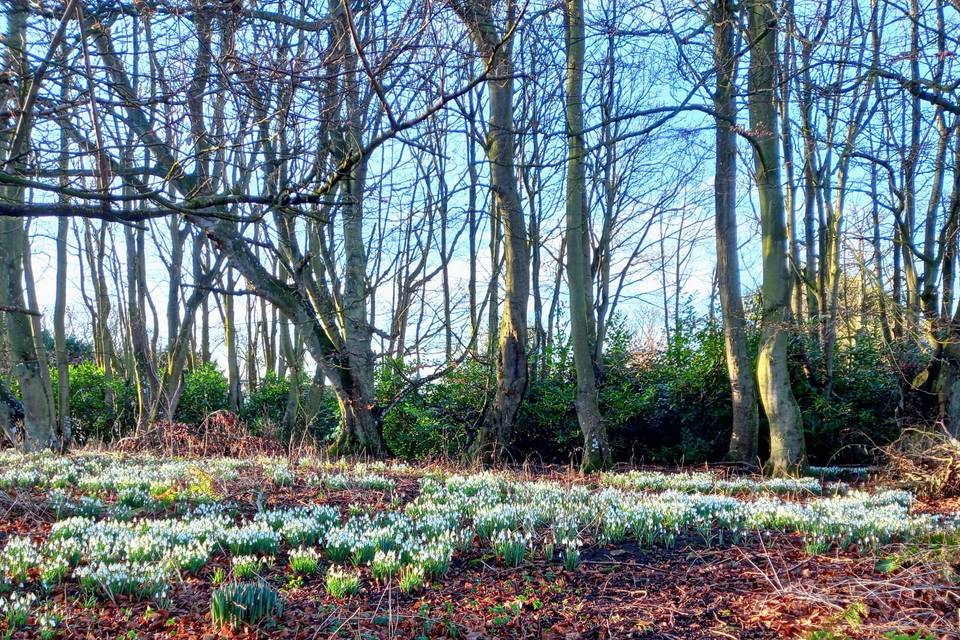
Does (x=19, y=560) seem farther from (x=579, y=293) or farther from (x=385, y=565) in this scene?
(x=579, y=293)

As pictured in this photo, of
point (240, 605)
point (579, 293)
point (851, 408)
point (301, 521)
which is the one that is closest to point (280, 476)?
point (301, 521)

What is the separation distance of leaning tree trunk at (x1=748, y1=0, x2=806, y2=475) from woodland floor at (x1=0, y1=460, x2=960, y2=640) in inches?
239

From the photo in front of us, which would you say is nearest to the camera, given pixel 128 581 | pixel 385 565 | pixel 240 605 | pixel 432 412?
pixel 240 605

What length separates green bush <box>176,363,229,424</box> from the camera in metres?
19.6

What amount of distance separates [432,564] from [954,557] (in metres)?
3.24

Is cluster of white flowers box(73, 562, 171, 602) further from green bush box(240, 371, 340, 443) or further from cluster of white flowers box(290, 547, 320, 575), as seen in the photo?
green bush box(240, 371, 340, 443)

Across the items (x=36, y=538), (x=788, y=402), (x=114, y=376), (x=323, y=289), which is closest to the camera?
(x=36, y=538)

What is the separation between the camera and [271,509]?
6379mm

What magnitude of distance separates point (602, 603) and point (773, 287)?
27.0 feet

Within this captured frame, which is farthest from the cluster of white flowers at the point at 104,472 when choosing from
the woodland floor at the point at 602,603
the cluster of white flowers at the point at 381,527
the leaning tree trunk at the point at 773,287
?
the leaning tree trunk at the point at 773,287

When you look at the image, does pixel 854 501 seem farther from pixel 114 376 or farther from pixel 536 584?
pixel 114 376

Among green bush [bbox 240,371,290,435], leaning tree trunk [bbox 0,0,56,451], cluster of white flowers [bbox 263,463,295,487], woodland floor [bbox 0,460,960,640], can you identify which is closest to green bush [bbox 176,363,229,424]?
green bush [bbox 240,371,290,435]

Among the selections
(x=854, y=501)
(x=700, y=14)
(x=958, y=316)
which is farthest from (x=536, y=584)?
(x=700, y=14)

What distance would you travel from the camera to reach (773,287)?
1103 cm
